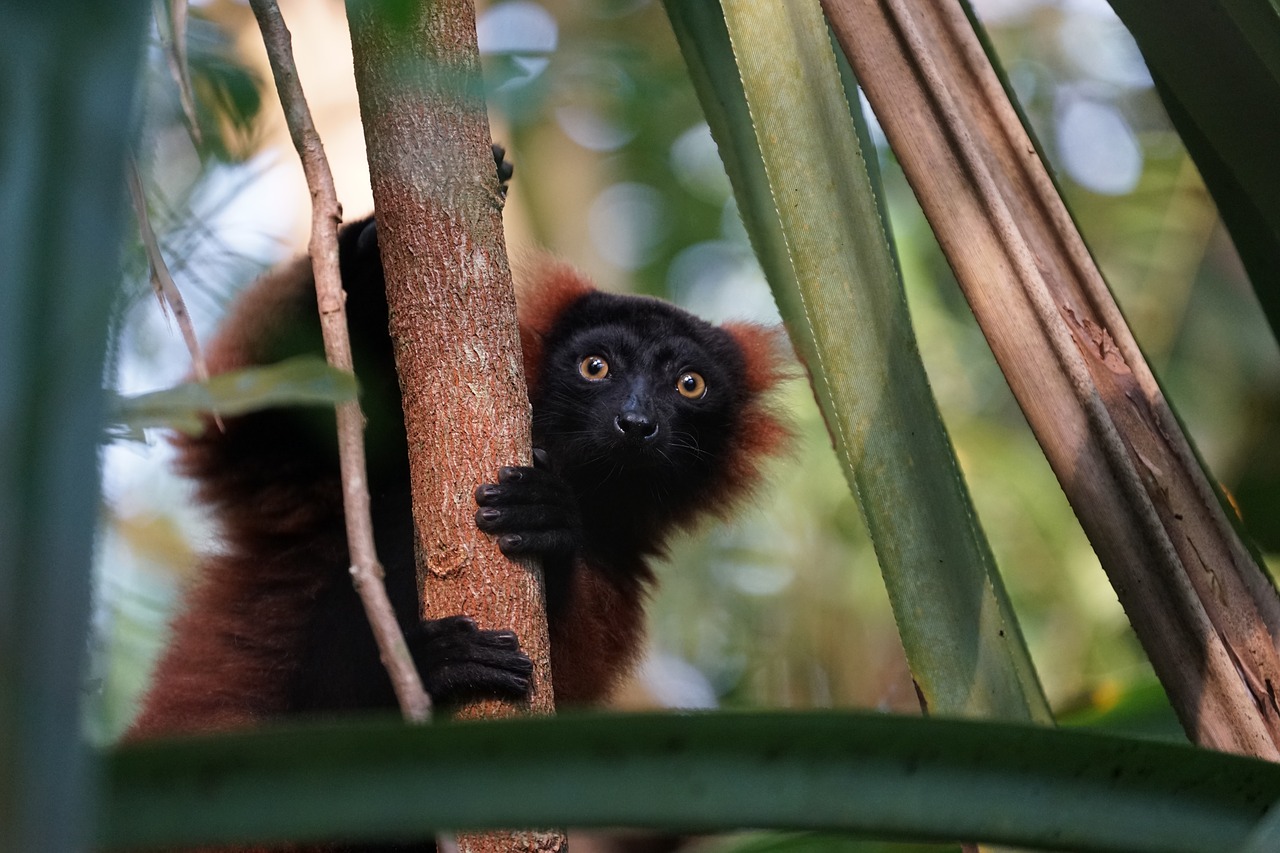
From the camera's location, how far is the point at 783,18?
5.85 ft

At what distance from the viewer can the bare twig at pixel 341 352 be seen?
1.39m

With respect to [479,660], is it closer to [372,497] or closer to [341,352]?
[341,352]

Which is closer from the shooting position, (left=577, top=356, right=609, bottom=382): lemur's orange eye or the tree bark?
the tree bark

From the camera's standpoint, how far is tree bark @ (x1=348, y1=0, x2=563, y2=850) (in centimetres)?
204

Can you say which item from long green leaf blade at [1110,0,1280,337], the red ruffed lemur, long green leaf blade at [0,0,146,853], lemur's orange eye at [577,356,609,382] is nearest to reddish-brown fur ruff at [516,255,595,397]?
the red ruffed lemur

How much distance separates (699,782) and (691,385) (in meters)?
3.35

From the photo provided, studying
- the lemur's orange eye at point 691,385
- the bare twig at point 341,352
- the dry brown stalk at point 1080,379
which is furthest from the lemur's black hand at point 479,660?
the lemur's orange eye at point 691,385

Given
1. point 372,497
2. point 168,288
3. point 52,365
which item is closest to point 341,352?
point 168,288

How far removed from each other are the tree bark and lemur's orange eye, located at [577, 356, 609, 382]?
1.77 meters

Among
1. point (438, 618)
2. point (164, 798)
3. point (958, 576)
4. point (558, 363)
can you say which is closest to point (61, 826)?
point (164, 798)

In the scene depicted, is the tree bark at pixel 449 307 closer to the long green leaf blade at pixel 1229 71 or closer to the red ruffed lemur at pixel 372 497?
the red ruffed lemur at pixel 372 497

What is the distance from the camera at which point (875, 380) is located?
1592 mm

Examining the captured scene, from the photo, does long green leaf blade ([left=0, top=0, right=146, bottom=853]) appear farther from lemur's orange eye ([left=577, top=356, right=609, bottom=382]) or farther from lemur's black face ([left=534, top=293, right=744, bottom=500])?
lemur's orange eye ([left=577, top=356, right=609, bottom=382])

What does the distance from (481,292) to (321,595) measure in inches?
65.5
